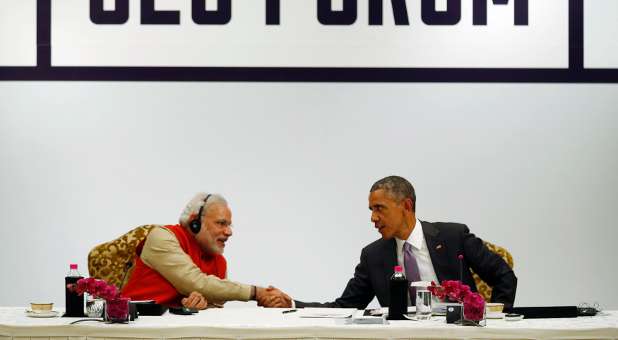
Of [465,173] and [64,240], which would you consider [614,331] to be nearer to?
[465,173]

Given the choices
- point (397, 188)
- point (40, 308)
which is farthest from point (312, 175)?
point (40, 308)

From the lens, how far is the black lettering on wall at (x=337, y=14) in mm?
5004

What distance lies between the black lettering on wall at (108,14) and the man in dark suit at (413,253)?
1.91 meters

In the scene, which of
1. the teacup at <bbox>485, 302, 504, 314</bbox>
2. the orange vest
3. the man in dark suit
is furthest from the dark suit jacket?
the teacup at <bbox>485, 302, 504, 314</bbox>

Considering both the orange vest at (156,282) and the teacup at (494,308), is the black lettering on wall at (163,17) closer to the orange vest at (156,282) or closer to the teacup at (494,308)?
the orange vest at (156,282)

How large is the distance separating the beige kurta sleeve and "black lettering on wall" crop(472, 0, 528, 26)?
2.16 metres

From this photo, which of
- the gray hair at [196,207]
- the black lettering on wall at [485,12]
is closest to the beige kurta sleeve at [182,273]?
the gray hair at [196,207]

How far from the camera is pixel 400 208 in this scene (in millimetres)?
4020

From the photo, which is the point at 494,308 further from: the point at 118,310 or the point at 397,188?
the point at 118,310

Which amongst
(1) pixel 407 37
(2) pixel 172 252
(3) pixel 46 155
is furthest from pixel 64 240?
(1) pixel 407 37

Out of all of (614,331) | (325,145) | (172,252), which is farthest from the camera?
(325,145)

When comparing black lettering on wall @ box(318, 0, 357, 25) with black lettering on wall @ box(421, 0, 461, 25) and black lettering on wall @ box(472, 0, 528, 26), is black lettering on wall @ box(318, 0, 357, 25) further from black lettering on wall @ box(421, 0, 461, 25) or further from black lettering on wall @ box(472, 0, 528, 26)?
black lettering on wall @ box(472, 0, 528, 26)

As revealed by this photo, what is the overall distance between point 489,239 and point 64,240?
240 cm

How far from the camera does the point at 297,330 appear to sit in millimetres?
3021
